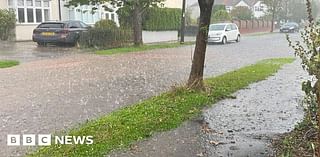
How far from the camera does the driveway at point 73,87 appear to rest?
7578 millimetres

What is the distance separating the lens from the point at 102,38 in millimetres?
26516

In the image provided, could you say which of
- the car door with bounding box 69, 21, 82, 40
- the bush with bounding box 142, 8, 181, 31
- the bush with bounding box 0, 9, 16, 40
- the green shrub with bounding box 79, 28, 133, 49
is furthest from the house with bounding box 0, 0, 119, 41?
the green shrub with bounding box 79, 28, 133, 49

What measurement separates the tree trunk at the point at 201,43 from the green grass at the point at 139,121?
0.37 meters

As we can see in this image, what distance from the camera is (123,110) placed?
8.28m

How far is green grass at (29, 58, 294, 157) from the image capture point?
18.9ft

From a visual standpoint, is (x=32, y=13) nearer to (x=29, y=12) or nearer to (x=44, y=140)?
(x=29, y=12)

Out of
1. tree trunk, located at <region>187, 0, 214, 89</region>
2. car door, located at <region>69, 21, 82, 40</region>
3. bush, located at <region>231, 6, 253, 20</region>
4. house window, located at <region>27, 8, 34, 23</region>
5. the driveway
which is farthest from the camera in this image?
bush, located at <region>231, 6, 253, 20</region>

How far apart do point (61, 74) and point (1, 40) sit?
58.2 feet

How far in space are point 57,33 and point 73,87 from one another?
15.6m

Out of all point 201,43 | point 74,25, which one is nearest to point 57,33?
point 74,25

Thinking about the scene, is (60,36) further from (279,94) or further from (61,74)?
(279,94)

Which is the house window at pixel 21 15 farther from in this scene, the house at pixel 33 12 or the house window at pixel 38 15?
the house window at pixel 38 15

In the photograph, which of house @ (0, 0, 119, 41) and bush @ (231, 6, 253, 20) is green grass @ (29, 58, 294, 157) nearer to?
house @ (0, 0, 119, 41)

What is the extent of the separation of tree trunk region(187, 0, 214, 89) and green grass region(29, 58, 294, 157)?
1.22 feet
